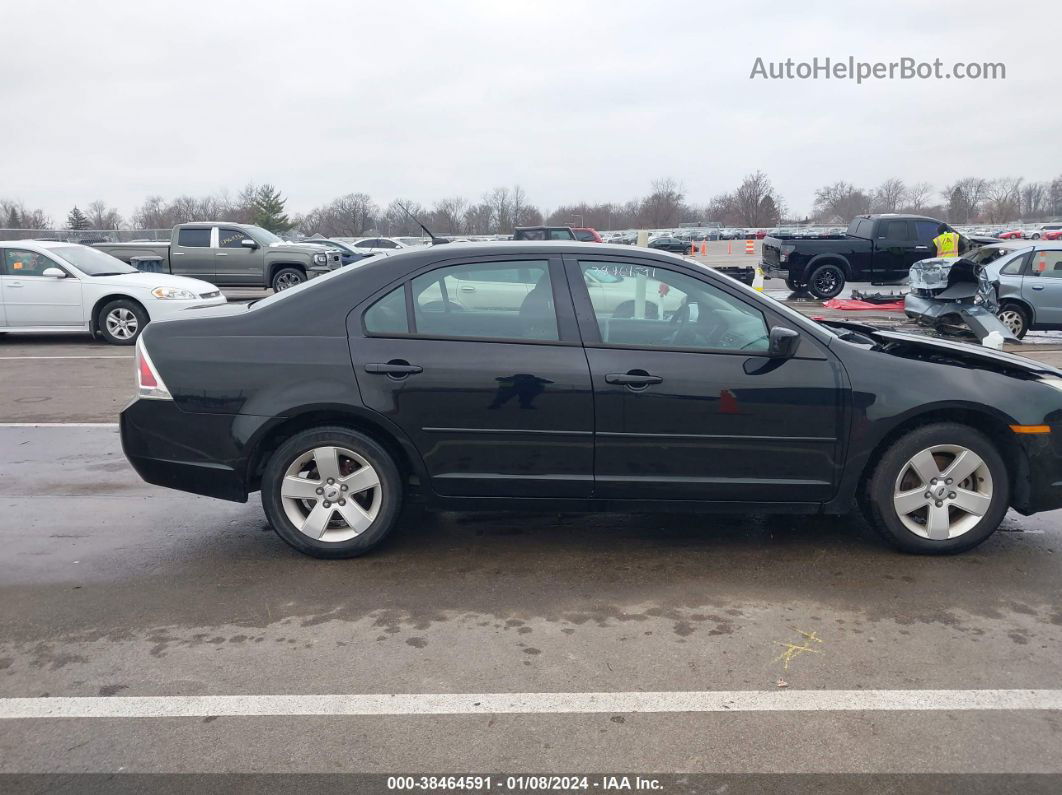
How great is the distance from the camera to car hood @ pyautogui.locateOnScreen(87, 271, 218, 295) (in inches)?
527

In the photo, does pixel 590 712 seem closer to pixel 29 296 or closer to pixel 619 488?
pixel 619 488

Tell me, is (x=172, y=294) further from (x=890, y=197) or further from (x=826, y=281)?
(x=890, y=197)

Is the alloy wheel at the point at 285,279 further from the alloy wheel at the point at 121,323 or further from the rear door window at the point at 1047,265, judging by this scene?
the rear door window at the point at 1047,265

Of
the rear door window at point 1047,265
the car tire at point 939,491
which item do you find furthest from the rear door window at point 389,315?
the rear door window at point 1047,265

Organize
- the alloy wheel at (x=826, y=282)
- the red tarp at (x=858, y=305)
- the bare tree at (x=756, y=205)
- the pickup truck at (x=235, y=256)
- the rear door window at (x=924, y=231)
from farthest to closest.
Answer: the bare tree at (x=756, y=205) < the rear door window at (x=924, y=231) < the pickup truck at (x=235, y=256) < the alloy wheel at (x=826, y=282) < the red tarp at (x=858, y=305)

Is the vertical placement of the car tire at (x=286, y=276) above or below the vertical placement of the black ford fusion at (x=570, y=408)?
above

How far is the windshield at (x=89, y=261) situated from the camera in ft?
44.8

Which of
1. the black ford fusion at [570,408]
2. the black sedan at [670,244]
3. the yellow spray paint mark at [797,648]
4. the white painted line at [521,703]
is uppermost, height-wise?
the black sedan at [670,244]

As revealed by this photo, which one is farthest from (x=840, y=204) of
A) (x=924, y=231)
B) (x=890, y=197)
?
(x=924, y=231)

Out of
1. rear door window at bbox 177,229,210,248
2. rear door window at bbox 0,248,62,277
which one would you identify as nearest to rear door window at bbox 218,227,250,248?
rear door window at bbox 177,229,210,248

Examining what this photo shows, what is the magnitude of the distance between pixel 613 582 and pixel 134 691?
2201 mm

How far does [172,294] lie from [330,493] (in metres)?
10.00

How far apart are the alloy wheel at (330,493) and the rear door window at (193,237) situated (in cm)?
1793

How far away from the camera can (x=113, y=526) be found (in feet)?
17.8
